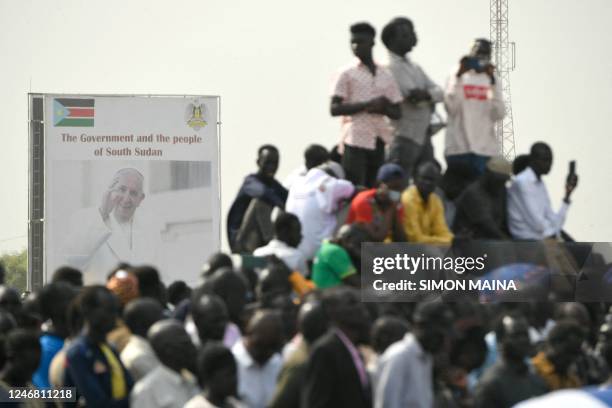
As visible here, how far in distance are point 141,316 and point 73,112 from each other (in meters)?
33.4

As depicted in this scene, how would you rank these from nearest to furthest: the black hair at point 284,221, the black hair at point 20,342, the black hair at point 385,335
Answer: the black hair at point 20,342
the black hair at point 385,335
the black hair at point 284,221

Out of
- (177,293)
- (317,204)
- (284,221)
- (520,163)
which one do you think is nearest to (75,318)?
(284,221)

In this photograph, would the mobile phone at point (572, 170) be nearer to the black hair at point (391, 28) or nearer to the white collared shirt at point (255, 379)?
the black hair at point (391, 28)

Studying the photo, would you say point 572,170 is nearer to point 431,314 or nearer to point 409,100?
point 409,100

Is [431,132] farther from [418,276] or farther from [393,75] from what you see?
[418,276]

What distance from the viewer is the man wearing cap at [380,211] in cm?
1612

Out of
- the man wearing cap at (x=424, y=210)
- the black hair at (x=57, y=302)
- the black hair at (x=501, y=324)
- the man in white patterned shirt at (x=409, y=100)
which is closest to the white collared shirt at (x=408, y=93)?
the man in white patterned shirt at (x=409, y=100)

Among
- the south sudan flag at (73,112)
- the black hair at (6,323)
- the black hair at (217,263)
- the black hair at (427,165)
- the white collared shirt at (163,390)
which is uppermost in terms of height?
the south sudan flag at (73,112)

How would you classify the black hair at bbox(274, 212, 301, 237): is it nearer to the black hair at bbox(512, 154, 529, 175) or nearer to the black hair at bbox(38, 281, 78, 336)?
the black hair at bbox(38, 281, 78, 336)

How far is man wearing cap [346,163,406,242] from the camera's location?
52.9ft

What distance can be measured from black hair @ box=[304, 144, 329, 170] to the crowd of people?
0.02 metres

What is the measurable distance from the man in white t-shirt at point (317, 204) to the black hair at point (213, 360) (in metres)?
A: 5.01

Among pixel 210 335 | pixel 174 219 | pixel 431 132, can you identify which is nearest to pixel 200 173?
pixel 174 219

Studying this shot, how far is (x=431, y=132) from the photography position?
58.1ft
